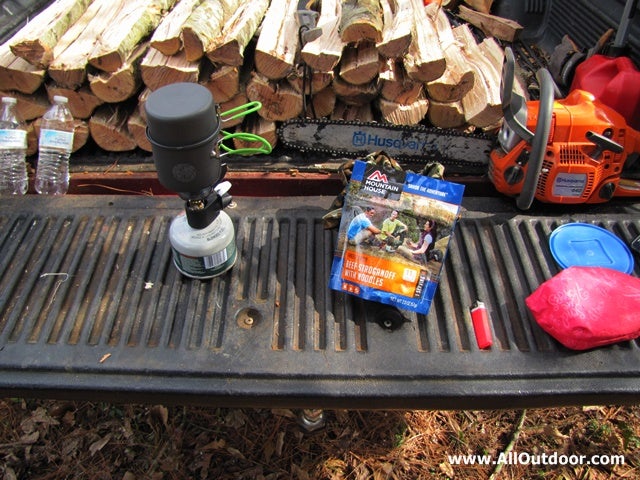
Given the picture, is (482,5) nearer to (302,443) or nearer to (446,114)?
(446,114)

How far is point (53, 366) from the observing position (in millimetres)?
1437

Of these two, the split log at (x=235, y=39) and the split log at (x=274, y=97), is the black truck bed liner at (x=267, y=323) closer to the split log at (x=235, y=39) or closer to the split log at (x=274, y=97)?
the split log at (x=274, y=97)

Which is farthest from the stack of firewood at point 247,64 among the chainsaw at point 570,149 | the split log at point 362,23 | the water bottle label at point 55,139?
the chainsaw at point 570,149

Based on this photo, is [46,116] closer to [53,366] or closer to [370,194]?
[53,366]

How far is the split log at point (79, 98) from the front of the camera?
2.05 m

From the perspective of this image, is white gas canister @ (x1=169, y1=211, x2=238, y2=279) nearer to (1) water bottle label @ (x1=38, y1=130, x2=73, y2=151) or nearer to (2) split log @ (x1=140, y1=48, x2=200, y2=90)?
(2) split log @ (x1=140, y1=48, x2=200, y2=90)

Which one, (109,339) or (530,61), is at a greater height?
(530,61)

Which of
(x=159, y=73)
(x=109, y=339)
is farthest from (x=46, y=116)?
(x=109, y=339)

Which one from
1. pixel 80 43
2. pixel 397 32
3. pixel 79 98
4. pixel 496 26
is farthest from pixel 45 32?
pixel 496 26

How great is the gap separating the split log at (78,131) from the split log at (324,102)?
3.41 feet

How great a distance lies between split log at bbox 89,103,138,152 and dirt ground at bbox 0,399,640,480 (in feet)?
3.76

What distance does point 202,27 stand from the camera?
1.92 meters

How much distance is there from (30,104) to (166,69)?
2.18 ft

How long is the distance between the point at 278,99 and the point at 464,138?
850 mm
